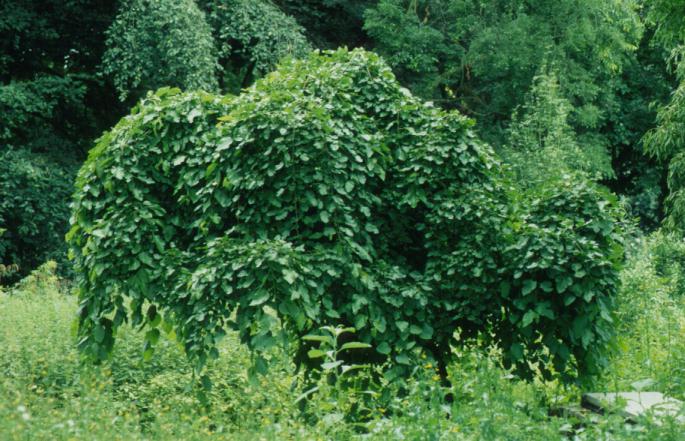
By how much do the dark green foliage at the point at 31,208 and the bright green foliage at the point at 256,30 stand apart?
11.7 feet

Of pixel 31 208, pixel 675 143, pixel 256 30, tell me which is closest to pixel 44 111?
pixel 31 208

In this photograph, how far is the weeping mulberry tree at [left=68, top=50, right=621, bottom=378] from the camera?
16.7 ft

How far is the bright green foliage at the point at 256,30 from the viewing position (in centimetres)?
1460

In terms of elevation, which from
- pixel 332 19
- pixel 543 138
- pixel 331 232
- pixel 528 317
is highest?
pixel 332 19

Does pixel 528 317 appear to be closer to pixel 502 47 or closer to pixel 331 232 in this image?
pixel 331 232

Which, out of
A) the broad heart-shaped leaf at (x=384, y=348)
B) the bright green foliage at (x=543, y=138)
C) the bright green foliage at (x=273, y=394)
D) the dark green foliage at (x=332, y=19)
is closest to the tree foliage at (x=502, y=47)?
the dark green foliage at (x=332, y=19)

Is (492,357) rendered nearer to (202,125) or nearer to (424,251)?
(424,251)

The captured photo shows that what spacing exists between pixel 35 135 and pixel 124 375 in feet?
34.6

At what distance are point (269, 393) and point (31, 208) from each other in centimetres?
988

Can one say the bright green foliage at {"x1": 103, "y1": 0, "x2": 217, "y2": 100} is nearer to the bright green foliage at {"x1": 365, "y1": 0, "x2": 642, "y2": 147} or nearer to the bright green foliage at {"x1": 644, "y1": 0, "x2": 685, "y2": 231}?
the bright green foliage at {"x1": 365, "y1": 0, "x2": 642, "y2": 147}

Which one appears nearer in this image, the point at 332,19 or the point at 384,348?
the point at 384,348

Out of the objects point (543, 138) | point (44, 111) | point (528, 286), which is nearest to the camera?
point (528, 286)

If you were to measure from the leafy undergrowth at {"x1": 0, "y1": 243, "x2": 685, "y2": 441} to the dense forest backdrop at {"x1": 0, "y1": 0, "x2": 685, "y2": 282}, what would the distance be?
413 centimetres

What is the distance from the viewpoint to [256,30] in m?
14.7
